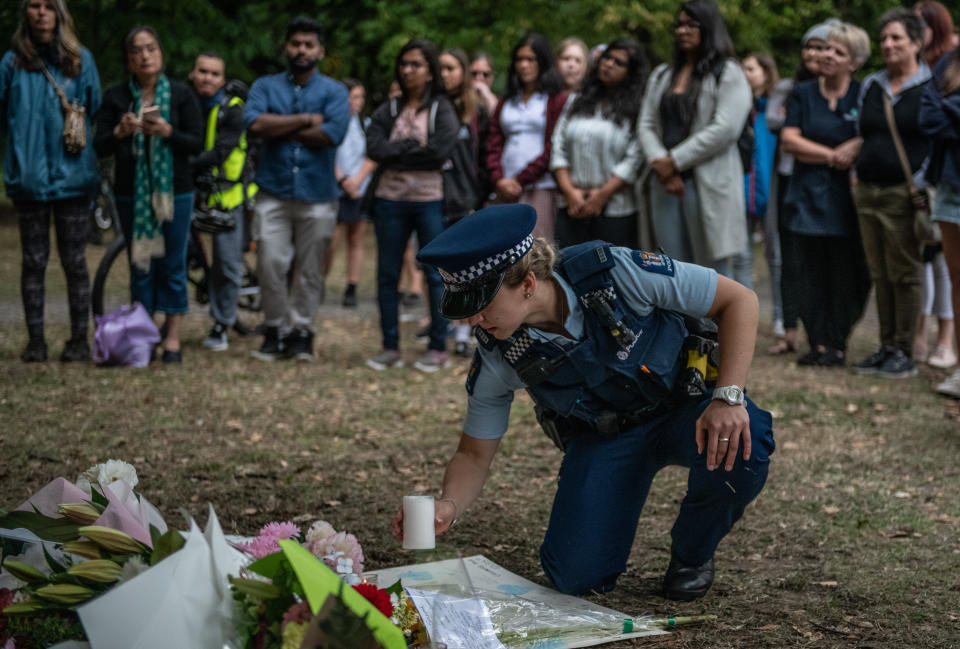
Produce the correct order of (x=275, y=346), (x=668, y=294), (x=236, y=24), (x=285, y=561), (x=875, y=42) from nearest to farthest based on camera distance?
(x=285, y=561) → (x=668, y=294) → (x=275, y=346) → (x=236, y=24) → (x=875, y=42)

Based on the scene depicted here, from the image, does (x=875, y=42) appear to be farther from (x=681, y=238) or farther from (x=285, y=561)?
(x=285, y=561)

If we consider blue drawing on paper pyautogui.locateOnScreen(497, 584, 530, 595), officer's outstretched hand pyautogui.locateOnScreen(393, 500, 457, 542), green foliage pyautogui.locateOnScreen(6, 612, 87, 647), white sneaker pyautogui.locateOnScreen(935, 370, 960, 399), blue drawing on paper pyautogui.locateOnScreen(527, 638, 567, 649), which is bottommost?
white sneaker pyautogui.locateOnScreen(935, 370, 960, 399)

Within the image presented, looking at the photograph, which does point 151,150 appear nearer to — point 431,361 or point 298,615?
point 431,361

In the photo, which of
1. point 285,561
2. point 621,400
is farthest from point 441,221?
point 285,561

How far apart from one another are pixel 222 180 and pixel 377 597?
5.69 m

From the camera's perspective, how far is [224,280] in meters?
8.05

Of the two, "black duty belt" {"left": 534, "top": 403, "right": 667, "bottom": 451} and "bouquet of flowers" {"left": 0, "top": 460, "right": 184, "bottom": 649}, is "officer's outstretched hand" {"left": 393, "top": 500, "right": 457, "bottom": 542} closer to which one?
"black duty belt" {"left": 534, "top": 403, "right": 667, "bottom": 451}

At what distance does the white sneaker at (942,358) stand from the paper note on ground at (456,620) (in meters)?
5.26

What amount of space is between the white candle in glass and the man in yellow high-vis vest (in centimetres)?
509

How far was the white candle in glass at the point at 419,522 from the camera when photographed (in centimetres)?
285

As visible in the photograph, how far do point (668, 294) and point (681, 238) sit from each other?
162 inches

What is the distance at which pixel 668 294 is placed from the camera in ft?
10.5

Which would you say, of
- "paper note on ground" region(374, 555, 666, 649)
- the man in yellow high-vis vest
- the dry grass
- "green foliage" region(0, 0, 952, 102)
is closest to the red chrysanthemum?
"paper note on ground" region(374, 555, 666, 649)

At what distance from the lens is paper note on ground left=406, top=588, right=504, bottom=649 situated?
283 cm
